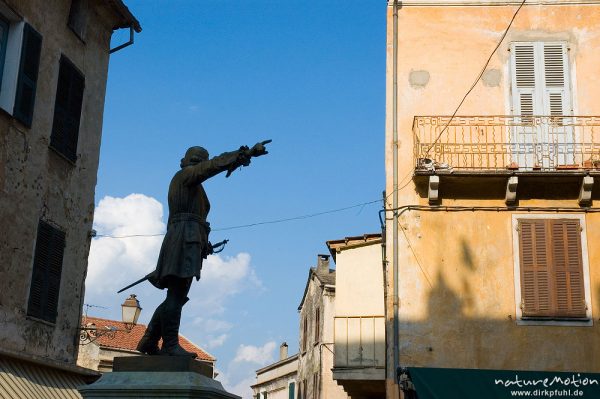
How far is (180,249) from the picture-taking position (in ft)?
27.2

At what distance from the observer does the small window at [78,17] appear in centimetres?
1866

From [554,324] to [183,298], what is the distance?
31.3 feet

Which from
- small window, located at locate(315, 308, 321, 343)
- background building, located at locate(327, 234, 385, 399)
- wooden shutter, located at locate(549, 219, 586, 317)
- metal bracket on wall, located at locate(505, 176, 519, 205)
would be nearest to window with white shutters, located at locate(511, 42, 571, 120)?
metal bracket on wall, located at locate(505, 176, 519, 205)

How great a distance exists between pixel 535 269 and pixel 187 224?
9627 millimetres

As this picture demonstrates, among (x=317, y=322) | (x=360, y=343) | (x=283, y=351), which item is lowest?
(x=360, y=343)

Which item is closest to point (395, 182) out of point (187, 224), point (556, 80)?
point (556, 80)

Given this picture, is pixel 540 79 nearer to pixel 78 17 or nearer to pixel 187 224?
pixel 78 17

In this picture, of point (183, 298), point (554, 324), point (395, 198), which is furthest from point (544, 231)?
point (183, 298)

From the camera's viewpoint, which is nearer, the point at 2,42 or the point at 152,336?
the point at 152,336

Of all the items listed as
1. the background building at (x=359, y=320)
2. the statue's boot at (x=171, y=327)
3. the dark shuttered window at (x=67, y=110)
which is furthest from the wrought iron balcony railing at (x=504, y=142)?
the statue's boot at (x=171, y=327)

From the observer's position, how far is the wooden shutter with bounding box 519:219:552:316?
16.0 m

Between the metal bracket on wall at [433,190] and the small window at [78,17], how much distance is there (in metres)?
8.42

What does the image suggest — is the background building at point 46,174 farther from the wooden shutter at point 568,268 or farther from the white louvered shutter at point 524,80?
the wooden shutter at point 568,268

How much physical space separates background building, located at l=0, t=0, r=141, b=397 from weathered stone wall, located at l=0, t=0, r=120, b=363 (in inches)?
0.8
